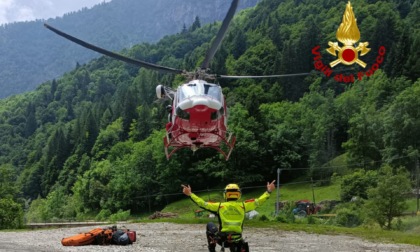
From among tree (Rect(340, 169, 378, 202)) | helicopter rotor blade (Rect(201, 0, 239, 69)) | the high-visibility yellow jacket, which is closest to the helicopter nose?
helicopter rotor blade (Rect(201, 0, 239, 69))

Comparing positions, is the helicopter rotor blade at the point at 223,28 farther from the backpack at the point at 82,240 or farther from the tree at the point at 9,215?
the tree at the point at 9,215

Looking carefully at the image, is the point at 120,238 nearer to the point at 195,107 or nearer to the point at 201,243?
the point at 201,243

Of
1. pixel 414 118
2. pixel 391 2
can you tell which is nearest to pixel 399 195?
pixel 414 118

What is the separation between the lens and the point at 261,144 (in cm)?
9069

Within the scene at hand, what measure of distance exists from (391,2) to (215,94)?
5865 inches

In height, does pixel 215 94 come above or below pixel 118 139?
below

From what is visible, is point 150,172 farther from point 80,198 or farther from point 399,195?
point 399,195

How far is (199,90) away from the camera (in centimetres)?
2228

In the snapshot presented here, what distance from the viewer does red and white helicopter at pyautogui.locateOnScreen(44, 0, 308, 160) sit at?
21.8 metres

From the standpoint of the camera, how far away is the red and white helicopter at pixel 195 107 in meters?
21.8

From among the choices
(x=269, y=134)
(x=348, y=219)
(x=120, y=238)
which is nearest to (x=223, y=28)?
(x=120, y=238)

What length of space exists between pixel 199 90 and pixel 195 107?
2.44ft

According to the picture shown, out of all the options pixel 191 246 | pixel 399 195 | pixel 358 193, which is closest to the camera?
pixel 191 246

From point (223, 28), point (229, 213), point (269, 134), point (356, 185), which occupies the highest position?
point (269, 134)
